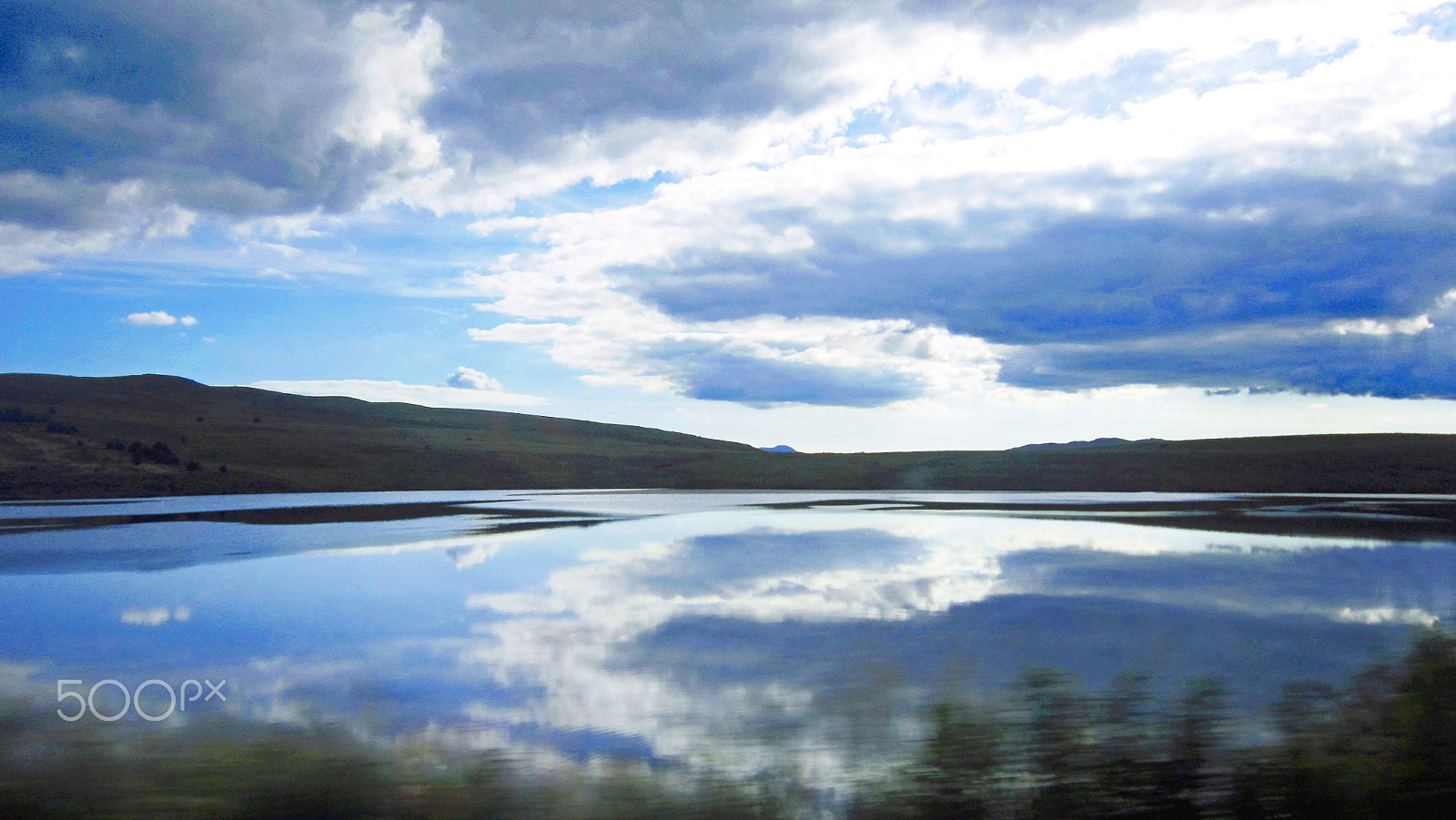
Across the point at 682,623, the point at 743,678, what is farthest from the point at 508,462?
the point at 743,678

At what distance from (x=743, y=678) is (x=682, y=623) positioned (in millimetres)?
3362

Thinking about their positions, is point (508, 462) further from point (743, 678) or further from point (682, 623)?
point (743, 678)

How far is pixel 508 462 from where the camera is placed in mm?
81938

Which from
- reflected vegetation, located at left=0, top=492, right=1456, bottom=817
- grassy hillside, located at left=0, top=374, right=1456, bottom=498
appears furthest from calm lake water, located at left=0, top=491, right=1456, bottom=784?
grassy hillside, located at left=0, top=374, right=1456, bottom=498

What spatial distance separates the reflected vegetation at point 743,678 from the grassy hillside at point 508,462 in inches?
1557

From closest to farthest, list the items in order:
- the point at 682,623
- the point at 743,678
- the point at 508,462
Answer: the point at 743,678 < the point at 682,623 < the point at 508,462

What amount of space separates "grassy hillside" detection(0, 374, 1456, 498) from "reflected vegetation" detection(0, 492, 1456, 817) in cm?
3954

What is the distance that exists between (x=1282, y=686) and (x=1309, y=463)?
214 ft

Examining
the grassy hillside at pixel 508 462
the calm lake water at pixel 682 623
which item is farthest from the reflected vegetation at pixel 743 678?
the grassy hillside at pixel 508 462

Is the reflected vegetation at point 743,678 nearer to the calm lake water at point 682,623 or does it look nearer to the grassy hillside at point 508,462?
the calm lake water at point 682,623

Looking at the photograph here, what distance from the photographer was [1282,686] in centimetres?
945

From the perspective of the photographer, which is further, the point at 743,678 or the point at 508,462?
the point at 508,462

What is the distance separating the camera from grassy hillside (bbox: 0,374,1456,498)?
56.8m

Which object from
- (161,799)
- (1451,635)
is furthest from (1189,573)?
(161,799)
